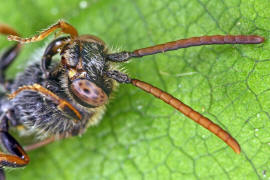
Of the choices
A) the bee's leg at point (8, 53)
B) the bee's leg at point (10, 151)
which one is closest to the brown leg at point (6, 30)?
the bee's leg at point (8, 53)

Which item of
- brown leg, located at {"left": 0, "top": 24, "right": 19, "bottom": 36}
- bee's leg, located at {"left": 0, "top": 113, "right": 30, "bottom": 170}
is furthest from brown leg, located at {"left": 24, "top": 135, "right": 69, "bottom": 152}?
brown leg, located at {"left": 0, "top": 24, "right": 19, "bottom": 36}

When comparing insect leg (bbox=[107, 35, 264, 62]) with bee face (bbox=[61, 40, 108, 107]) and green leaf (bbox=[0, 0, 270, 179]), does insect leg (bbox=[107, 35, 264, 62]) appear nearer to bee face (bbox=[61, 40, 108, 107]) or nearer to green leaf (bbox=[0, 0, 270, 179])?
green leaf (bbox=[0, 0, 270, 179])

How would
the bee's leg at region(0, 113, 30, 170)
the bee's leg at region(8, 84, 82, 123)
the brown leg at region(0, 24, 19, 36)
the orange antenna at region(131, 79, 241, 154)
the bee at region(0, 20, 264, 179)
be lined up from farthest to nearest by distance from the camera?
the brown leg at region(0, 24, 19, 36) → the bee's leg at region(0, 113, 30, 170) → the bee's leg at region(8, 84, 82, 123) → the bee at region(0, 20, 264, 179) → the orange antenna at region(131, 79, 241, 154)

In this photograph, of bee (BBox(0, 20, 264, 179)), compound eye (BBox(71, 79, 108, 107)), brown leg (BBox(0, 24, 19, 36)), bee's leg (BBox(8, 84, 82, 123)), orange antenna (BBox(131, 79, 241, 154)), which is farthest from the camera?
brown leg (BBox(0, 24, 19, 36))

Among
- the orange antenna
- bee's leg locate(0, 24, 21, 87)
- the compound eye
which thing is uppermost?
bee's leg locate(0, 24, 21, 87)

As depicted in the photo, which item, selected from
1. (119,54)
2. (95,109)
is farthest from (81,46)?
(95,109)

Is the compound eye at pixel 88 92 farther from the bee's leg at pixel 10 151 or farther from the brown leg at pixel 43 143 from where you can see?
the bee's leg at pixel 10 151
